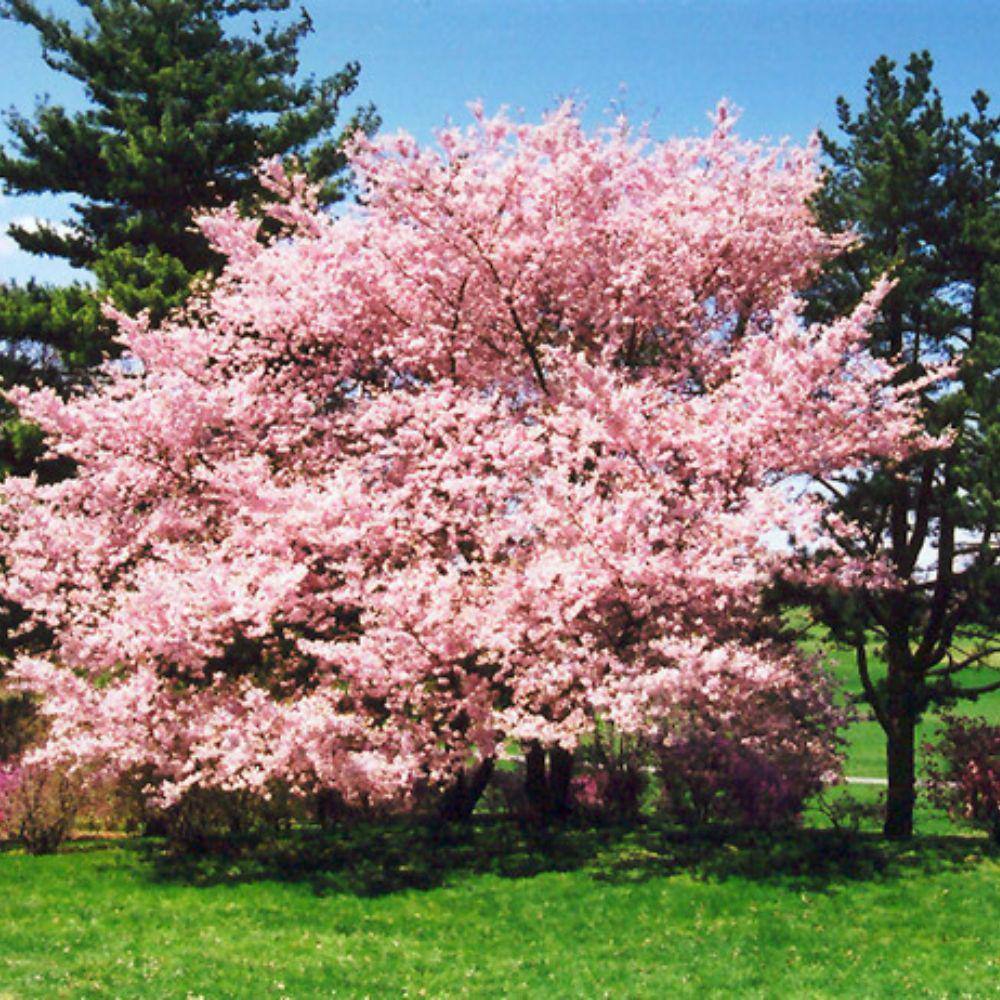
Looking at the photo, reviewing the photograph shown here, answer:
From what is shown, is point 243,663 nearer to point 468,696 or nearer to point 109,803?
point 468,696

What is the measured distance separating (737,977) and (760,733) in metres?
5.94

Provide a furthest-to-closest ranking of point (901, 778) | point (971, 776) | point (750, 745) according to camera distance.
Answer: point (901, 778), point (971, 776), point (750, 745)

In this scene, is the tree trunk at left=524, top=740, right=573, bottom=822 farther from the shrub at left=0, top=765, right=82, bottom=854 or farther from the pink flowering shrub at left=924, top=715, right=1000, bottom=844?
the shrub at left=0, top=765, right=82, bottom=854

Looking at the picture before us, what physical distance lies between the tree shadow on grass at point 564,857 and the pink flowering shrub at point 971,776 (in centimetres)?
52

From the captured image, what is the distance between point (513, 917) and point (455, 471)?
5.73m

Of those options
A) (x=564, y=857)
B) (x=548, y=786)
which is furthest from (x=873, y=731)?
(x=564, y=857)

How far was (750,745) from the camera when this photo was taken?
57.0 feet

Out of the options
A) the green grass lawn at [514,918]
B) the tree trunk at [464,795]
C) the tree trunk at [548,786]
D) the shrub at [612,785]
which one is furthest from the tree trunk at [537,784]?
the green grass lawn at [514,918]

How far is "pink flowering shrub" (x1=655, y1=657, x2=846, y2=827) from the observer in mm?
15070

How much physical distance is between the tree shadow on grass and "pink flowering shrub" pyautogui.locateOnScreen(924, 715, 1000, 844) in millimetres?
517

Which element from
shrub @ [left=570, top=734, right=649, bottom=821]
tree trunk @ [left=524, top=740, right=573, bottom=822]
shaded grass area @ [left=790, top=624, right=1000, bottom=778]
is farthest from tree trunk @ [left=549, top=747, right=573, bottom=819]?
shaded grass area @ [left=790, top=624, right=1000, bottom=778]

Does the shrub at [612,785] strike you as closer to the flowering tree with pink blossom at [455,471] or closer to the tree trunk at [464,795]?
the flowering tree with pink blossom at [455,471]

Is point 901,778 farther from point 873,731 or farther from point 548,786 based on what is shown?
point 873,731

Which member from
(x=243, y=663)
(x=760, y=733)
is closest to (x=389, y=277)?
(x=243, y=663)
